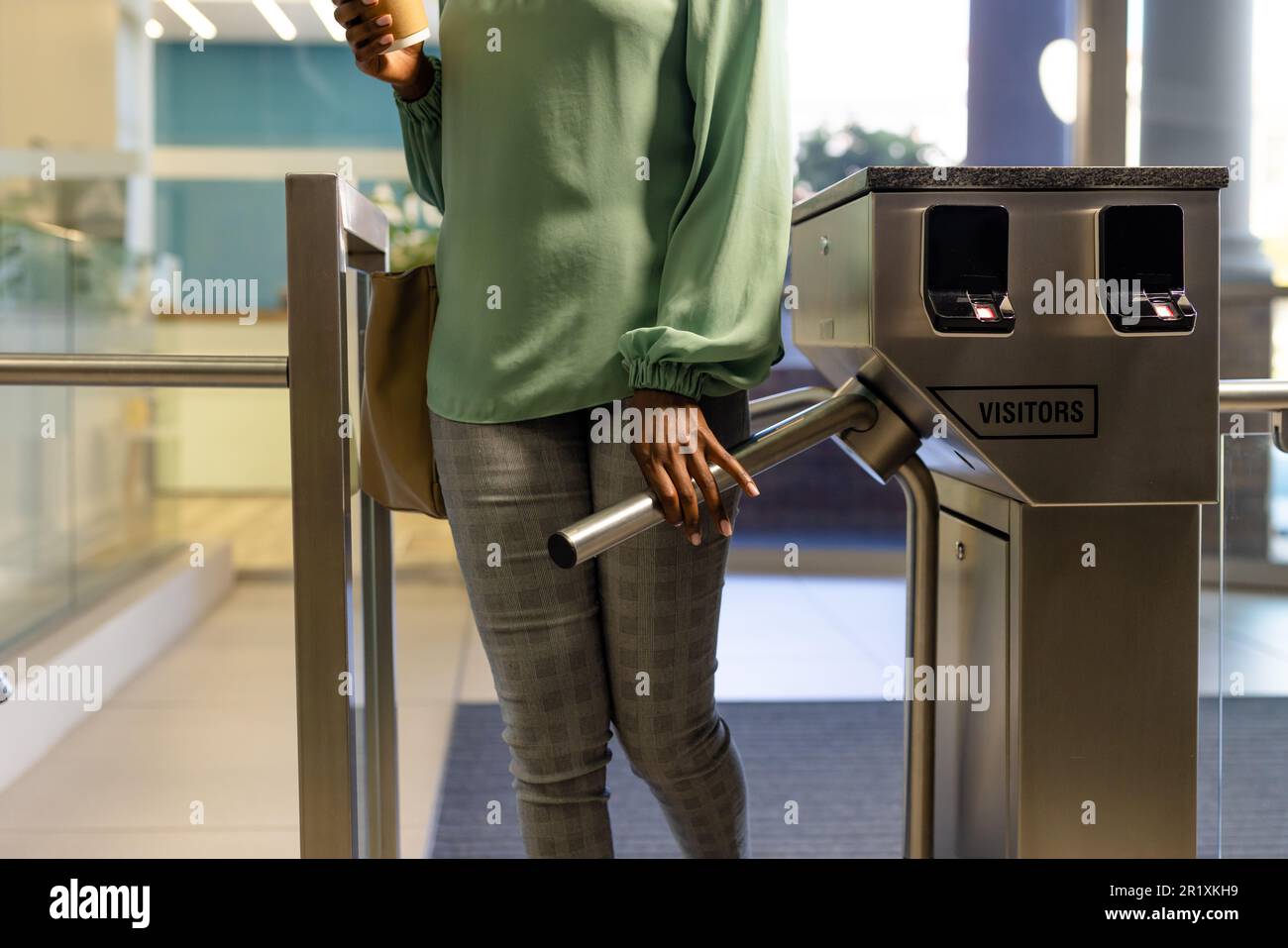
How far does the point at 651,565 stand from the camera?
92 centimetres

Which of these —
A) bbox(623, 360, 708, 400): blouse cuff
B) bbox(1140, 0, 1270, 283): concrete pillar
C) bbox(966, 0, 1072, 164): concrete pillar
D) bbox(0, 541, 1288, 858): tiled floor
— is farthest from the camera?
bbox(966, 0, 1072, 164): concrete pillar

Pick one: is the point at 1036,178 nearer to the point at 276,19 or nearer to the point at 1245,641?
the point at 1245,641

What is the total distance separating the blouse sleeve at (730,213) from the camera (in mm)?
863

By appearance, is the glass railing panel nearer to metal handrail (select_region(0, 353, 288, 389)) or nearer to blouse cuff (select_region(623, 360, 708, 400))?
blouse cuff (select_region(623, 360, 708, 400))

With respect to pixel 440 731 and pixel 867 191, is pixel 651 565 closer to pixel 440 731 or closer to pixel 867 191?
pixel 867 191

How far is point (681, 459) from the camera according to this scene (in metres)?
0.84

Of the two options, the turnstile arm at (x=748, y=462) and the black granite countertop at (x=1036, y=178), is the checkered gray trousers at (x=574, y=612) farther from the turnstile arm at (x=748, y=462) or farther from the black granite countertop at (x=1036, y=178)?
the black granite countertop at (x=1036, y=178)

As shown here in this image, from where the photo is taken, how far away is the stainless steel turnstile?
81 centimetres

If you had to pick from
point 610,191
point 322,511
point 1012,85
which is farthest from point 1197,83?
point 322,511

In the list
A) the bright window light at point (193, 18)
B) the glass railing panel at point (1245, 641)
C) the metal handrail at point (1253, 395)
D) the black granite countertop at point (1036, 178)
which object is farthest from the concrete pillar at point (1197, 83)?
the bright window light at point (193, 18)

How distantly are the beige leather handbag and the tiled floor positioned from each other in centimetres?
87

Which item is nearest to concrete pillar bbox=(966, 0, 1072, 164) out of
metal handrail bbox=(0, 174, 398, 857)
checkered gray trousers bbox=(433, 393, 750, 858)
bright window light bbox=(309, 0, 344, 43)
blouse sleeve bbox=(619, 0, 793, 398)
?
bright window light bbox=(309, 0, 344, 43)

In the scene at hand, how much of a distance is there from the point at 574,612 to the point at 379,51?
1.55ft

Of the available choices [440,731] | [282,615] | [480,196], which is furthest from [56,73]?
[480,196]
